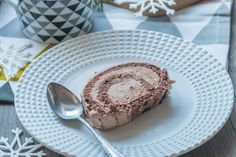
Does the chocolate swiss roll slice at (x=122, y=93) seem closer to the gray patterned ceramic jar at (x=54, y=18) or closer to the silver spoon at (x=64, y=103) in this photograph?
the silver spoon at (x=64, y=103)

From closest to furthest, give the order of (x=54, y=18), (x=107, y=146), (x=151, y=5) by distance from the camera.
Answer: (x=107, y=146)
(x=54, y=18)
(x=151, y=5)

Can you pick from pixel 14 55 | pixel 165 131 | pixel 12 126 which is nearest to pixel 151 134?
pixel 165 131

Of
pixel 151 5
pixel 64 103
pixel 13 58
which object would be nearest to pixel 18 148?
pixel 64 103

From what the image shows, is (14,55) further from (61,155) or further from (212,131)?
(212,131)

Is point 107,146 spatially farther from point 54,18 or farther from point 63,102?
point 54,18

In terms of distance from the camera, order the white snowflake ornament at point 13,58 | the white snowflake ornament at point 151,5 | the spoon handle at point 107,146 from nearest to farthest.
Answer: the spoon handle at point 107,146
the white snowflake ornament at point 13,58
the white snowflake ornament at point 151,5

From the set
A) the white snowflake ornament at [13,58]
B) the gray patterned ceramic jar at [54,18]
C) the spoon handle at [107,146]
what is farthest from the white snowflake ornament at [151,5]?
the spoon handle at [107,146]

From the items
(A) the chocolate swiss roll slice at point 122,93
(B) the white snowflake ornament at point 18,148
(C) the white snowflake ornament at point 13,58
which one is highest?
(A) the chocolate swiss roll slice at point 122,93

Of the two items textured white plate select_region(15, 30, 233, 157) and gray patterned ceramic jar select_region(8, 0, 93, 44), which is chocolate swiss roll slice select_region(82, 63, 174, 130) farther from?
gray patterned ceramic jar select_region(8, 0, 93, 44)
